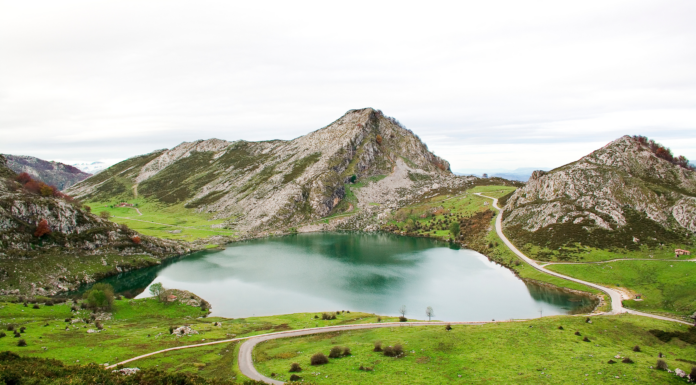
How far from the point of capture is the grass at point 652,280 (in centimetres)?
6038

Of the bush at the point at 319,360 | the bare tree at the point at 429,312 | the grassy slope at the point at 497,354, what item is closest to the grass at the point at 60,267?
the grassy slope at the point at 497,354

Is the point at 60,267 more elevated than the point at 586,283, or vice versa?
the point at 60,267

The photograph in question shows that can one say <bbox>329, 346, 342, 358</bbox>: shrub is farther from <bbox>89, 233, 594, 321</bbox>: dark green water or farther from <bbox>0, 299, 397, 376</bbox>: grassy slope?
<bbox>89, 233, 594, 321</bbox>: dark green water

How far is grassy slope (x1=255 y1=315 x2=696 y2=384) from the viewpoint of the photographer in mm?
31453

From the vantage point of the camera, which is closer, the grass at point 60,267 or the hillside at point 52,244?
the grass at point 60,267

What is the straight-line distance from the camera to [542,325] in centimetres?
4675

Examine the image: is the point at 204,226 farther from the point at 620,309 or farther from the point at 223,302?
the point at 620,309

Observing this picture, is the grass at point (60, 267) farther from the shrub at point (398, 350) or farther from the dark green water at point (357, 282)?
the shrub at point (398, 350)

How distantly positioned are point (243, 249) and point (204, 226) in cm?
5061

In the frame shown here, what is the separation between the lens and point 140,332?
51.1m

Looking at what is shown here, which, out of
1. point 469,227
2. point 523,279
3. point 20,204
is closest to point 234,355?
point 523,279

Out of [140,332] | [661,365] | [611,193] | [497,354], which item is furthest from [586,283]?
[140,332]

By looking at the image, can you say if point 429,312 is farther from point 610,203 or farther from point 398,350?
point 610,203

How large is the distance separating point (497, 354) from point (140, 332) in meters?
50.1
